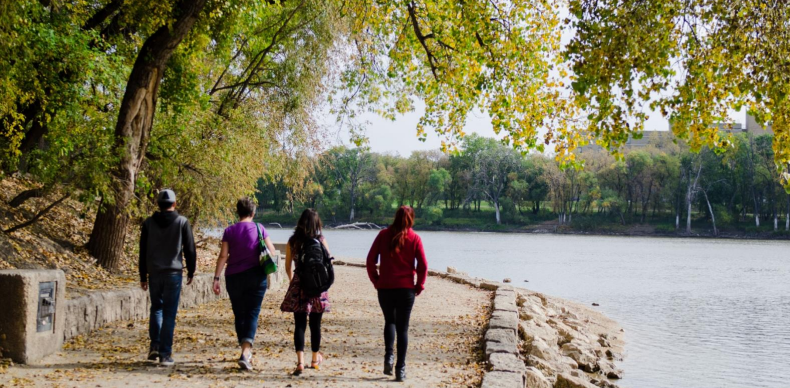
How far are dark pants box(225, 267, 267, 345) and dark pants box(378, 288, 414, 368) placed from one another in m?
1.25

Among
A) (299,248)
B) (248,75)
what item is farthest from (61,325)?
(248,75)

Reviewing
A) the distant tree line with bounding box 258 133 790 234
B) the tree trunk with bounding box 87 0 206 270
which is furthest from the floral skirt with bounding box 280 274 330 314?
the distant tree line with bounding box 258 133 790 234

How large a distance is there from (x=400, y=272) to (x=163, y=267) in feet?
7.57

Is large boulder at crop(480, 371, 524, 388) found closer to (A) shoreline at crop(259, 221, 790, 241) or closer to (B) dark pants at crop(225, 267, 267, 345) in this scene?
(B) dark pants at crop(225, 267, 267, 345)

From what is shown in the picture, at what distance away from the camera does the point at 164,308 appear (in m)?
7.09

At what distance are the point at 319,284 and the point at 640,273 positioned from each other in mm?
32639

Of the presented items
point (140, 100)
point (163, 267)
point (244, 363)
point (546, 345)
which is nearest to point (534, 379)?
point (546, 345)

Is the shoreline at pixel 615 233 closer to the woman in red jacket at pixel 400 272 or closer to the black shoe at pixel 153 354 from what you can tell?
the black shoe at pixel 153 354

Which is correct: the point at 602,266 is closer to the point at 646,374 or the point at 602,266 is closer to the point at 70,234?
the point at 646,374

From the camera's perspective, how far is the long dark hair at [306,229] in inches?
272

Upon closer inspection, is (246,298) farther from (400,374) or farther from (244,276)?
(400,374)

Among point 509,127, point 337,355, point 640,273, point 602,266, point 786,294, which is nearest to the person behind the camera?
point 337,355

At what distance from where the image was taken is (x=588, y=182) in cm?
8000

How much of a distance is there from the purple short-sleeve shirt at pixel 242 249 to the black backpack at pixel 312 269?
1.67 feet
